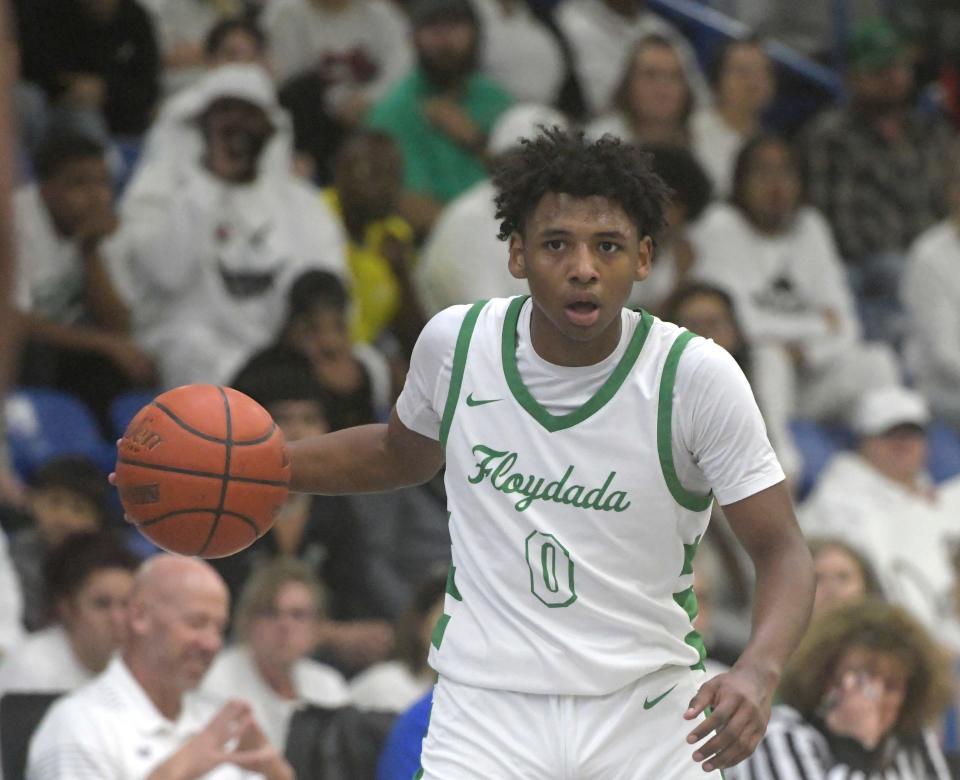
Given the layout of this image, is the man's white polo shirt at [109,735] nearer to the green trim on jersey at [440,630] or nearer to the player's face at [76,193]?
the green trim on jersey at [440,630]

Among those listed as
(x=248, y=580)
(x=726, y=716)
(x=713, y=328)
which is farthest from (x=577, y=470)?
(x=713, y=328)

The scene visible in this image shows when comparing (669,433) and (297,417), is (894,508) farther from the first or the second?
(669,433)

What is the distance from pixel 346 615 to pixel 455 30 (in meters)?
3.40

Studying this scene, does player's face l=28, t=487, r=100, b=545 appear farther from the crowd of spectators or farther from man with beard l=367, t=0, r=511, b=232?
man with beard l=367, t=0, r=511, b=232

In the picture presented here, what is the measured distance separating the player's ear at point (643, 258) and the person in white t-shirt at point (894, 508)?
16.3 ft

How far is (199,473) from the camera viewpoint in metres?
4.21

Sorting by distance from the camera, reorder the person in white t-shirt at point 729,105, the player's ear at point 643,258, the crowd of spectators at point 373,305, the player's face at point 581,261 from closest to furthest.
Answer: the player's face at point 581,261 < the player's ear at point 643,258 < the crowd of spectators at point 373,305 < the person in white t-shirt at point 729,105

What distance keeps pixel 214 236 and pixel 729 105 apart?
3604 mm

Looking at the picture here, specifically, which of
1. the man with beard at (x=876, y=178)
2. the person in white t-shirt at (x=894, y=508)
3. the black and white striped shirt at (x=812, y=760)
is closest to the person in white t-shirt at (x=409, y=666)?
the black and white striped shirt at (x=812, y=760)

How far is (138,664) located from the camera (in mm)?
5895

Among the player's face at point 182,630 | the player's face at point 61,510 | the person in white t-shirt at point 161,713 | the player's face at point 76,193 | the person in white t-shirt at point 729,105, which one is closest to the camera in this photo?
the person in white t-shirt at point 161,713

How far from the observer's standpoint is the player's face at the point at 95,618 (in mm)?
6434

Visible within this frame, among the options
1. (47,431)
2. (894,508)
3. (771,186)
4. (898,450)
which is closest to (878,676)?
(894,508)

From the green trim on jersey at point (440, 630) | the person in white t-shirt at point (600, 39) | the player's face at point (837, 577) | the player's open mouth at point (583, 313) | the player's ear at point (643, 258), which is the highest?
→ the person in white t-shirt at point (600, 39)
